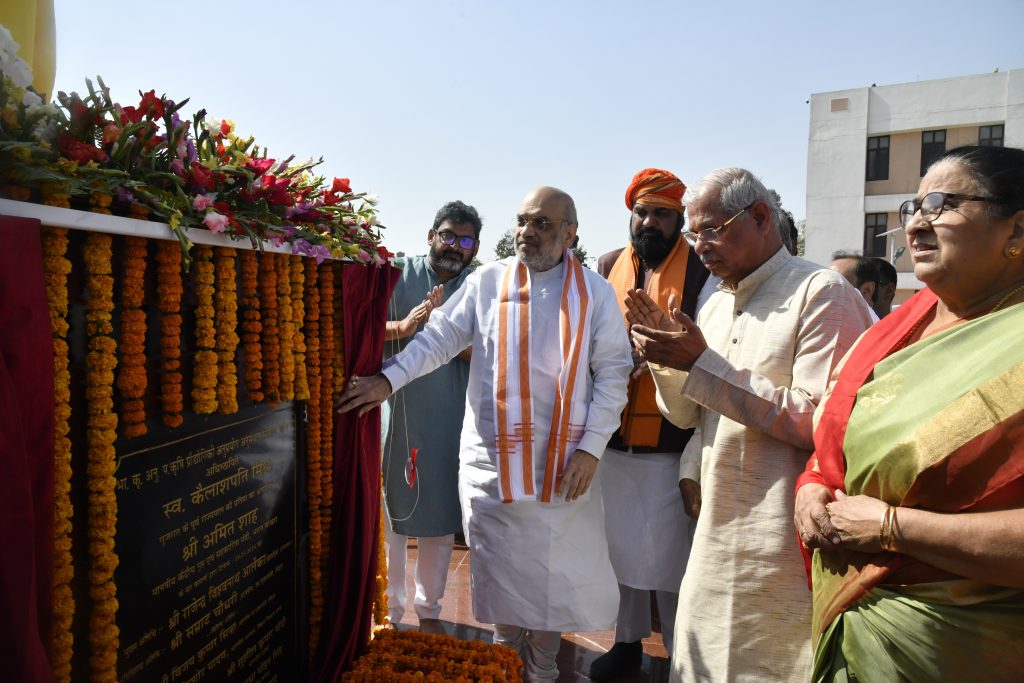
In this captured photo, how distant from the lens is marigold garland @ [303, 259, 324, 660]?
95.1 inches

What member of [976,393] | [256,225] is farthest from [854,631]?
[256,225]

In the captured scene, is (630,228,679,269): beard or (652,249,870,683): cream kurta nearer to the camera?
(652,249,870,683): cream kurta

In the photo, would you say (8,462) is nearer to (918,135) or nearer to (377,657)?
(377,657)

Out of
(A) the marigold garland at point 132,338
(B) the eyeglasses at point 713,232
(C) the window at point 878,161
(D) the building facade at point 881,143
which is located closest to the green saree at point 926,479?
(B) the eyeglasses at point 713,232

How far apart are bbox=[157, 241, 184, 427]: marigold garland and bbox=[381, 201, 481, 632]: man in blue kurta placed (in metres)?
2.01

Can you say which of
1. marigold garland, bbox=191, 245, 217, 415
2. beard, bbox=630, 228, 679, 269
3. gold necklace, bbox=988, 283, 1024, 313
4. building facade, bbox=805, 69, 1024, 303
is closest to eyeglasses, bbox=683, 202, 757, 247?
gold necklace, bbox=988, 283, 1024, 313

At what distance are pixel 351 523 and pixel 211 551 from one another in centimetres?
65

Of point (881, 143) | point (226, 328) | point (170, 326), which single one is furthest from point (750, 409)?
point (881, 143)

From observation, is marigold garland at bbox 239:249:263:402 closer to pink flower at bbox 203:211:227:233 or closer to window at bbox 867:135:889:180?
pink flower at bbox 203:211:227:233

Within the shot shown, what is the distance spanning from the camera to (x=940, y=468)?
152cm

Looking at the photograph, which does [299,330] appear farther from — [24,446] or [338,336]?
[24,446]

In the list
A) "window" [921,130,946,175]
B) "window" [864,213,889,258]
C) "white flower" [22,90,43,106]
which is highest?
"window" [921,130,946,175]

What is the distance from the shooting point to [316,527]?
256 cm

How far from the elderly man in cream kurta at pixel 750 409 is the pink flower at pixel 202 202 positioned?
1454 mm
